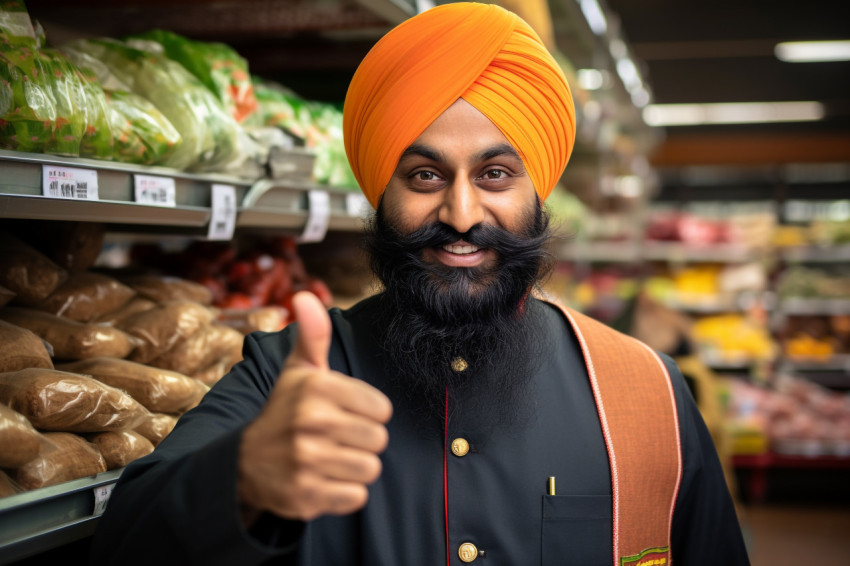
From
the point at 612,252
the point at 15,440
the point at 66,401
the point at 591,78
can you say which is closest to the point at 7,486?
the point at 15,440

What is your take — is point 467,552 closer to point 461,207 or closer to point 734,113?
point 461,207

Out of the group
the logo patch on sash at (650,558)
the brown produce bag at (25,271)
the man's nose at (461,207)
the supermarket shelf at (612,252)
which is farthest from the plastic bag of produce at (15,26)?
the supermarket shelf at (612,252)

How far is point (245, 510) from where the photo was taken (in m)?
0.81

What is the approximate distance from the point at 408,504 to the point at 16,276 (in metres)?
0.82

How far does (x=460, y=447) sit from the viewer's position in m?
1.26

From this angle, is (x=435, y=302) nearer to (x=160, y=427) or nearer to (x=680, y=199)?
(x=160, y=427)

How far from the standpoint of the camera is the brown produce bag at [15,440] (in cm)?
104

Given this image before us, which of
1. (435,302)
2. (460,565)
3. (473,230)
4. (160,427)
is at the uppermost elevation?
(473,230)

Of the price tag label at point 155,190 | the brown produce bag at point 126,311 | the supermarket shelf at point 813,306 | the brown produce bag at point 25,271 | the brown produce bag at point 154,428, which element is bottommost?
the supermarket shelf at point 813,306

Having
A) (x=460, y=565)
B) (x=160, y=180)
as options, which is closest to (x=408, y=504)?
(x=460, y=565)

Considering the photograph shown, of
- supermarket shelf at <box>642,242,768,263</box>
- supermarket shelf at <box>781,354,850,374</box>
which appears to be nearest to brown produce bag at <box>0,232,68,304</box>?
supermarket shelf at <box>642,242,768,263</box>

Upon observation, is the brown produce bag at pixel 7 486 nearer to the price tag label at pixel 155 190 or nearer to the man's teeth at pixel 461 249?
the price tag label at pixel 155 190

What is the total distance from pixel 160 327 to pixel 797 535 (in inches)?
209

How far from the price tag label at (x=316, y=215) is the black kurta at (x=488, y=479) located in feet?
1.74
